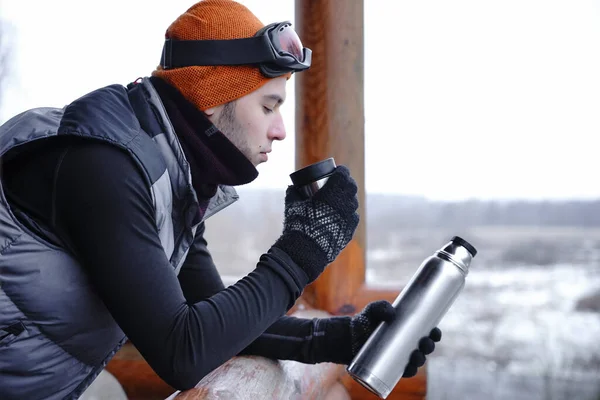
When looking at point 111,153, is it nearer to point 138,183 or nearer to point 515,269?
point 138,183

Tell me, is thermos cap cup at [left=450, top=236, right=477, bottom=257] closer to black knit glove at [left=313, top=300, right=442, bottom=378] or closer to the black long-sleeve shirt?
black knit glove at [left=313, top=300, right=442, bottom=378]

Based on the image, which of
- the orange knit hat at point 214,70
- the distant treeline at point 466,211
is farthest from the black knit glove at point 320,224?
the distant treeline at point 466,211

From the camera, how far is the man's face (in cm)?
126

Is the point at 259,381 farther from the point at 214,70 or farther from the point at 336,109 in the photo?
the point at 336,109

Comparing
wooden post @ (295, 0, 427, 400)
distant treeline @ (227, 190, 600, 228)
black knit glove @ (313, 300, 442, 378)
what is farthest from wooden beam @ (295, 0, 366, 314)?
black knit glove @ (313, 300, 442, 378)

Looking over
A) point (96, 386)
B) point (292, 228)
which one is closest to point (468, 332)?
point (96, 386)

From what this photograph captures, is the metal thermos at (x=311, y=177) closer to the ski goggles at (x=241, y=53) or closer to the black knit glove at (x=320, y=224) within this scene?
the black knit glove at (x=320, y=224)

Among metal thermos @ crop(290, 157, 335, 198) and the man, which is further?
metal thermos @ crop(290, 157, 335, 198)

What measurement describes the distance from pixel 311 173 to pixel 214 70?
0.92 feet

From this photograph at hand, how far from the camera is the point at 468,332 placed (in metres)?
2.83

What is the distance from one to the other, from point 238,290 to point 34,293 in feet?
1.09

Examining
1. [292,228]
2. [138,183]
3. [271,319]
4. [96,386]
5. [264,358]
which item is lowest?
[96,386]

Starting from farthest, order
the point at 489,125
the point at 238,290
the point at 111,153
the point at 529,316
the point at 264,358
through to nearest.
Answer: the point at 529,316, the point at 489,125, the point at 264,358, the point at 238,290, the point at 111,153

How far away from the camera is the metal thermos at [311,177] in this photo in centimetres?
122
